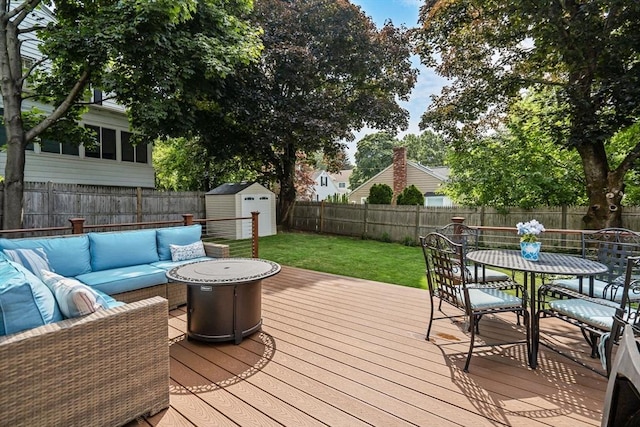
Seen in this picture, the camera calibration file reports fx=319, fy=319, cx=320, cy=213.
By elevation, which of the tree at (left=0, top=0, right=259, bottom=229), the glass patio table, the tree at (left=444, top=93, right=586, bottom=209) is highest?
the tree at (left=0, top=0, right=259, bottom=229)

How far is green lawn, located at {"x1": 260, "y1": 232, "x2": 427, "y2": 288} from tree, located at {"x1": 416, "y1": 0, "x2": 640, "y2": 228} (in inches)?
152

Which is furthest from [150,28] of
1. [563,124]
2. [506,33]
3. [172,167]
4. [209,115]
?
[172,167]

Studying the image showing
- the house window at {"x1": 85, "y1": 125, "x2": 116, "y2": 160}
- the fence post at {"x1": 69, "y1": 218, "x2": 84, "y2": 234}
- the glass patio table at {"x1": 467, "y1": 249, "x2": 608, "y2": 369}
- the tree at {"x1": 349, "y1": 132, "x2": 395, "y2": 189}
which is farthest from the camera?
the tree at {"x1": 349, "y1": 132, "x2": 395, "y2": 189}

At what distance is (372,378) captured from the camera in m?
2.42

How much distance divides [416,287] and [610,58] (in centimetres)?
587

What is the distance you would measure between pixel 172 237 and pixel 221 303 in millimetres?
1910

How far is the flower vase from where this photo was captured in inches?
114

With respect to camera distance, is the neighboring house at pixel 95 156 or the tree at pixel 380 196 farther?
the tree at pixel 380 196

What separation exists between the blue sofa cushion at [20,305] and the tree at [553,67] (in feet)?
26.7

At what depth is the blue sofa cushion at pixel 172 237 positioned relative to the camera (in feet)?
14.0

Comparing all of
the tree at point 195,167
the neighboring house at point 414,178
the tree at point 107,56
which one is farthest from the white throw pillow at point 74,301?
the neighboring house at point 414,178

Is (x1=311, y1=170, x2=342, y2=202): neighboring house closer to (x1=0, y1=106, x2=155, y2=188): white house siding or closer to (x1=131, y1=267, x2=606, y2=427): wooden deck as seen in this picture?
(x1=0, y1=106, x2=155, y2=188): white house siding

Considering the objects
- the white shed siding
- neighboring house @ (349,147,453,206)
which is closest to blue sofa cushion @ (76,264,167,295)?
the white shed siding

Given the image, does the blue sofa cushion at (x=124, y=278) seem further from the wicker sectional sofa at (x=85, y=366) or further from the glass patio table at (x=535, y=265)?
the glass patio table at (x=535, y=265)
